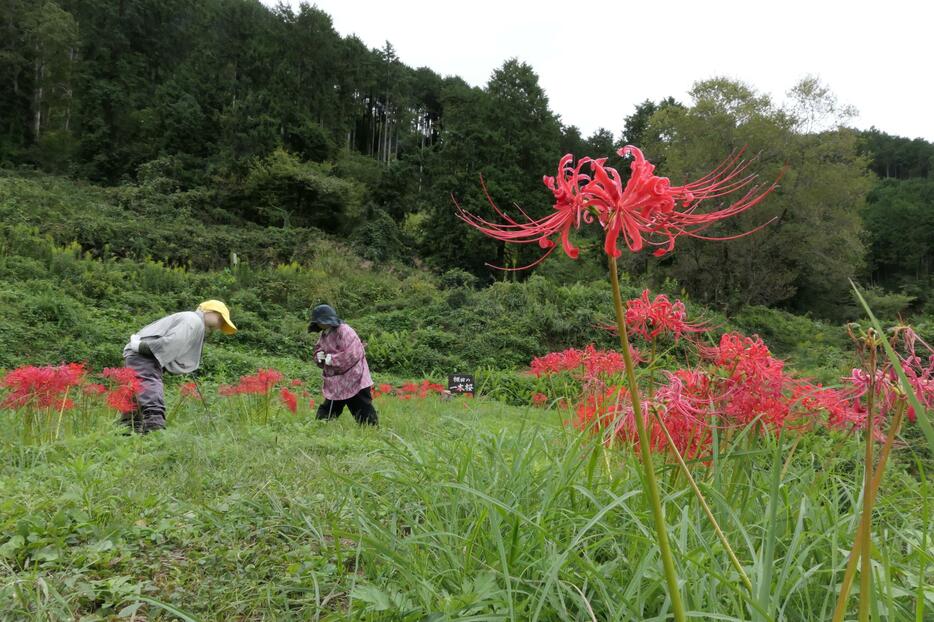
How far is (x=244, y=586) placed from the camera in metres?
1.78

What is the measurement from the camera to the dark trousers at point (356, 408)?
557 cm

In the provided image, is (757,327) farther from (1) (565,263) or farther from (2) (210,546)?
(2) (210,546)

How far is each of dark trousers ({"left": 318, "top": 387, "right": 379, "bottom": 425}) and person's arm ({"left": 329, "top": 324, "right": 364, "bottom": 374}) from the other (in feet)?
0.97

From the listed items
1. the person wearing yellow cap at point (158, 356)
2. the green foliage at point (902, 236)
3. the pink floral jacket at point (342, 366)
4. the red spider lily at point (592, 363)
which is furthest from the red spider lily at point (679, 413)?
the green foliage at point (902, 236)

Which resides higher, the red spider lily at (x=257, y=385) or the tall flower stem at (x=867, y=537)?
the tall flower stem at (x=867, y=537)

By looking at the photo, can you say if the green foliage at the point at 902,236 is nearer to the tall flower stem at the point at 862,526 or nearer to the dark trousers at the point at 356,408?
the dark trousers at the point at 356,408

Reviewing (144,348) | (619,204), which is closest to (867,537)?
(619,204)

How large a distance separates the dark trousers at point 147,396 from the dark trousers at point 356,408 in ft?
4.96

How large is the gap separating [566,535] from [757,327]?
19.7m

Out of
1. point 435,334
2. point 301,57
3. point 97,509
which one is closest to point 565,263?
→ point 435,334

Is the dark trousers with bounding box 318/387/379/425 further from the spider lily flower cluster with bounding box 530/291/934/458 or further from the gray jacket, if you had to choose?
the spider lily flower cluster with bounding box 530/291/934/458

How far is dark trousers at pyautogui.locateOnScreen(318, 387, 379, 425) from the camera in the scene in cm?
557

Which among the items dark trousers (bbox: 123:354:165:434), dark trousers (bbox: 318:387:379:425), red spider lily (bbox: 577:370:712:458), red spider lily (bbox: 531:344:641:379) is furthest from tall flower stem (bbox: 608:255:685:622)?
dark trousers (bbox: 318:387:379:425)

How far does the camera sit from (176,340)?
4.63 metres
